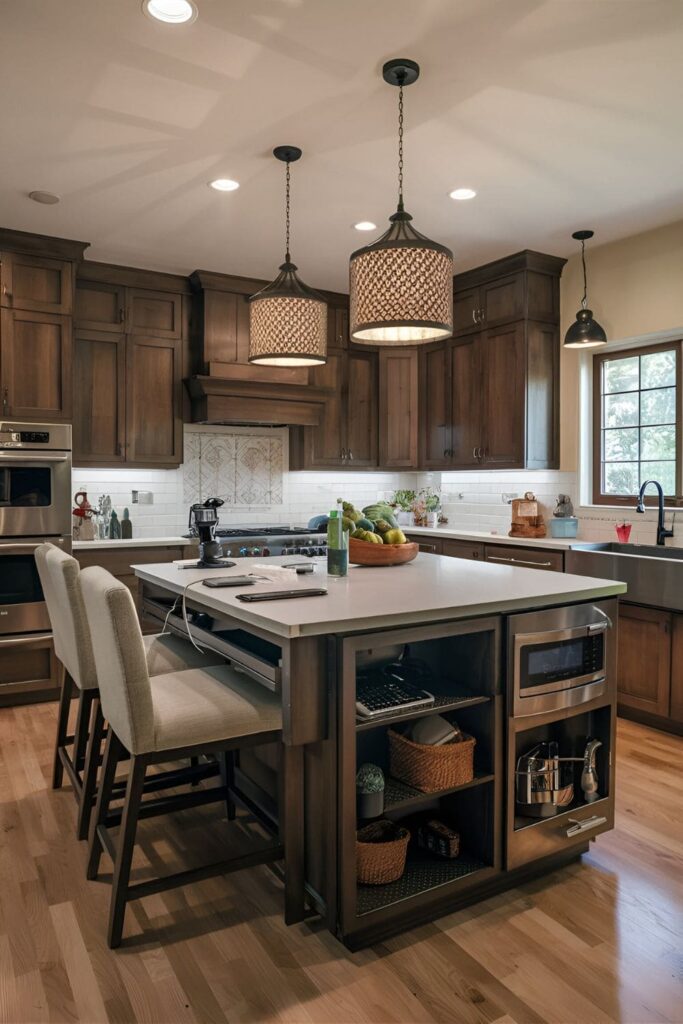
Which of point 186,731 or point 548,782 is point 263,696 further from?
point 548,782

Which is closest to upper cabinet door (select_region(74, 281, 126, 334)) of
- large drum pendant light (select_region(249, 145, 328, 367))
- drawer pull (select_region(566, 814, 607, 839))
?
large drum pendant light (select_region(249, 145, 328, 367))

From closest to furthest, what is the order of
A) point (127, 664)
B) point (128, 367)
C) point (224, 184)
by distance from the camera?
1. point (127, 664)
2. point (224, 184)
3. point (128, 367)

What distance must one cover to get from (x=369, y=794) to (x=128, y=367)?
3750 millimetres

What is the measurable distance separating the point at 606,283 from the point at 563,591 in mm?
3054

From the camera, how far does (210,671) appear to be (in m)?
2.38

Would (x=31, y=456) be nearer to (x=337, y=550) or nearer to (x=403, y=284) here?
(x=337, y=550)

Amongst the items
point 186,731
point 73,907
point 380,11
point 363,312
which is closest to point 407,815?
point 186,731

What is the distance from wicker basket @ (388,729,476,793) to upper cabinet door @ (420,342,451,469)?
11.8 feet

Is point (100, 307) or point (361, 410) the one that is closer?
point (100, 307)

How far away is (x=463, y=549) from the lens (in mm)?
5047

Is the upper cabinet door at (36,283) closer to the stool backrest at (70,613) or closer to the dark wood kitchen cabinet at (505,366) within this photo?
the stool backrest at (70,613)

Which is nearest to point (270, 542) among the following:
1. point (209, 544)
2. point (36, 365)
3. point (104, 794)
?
point (36, 365)

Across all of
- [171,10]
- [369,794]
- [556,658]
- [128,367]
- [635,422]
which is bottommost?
[369,794]

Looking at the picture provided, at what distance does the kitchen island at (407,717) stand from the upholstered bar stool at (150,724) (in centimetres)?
8
